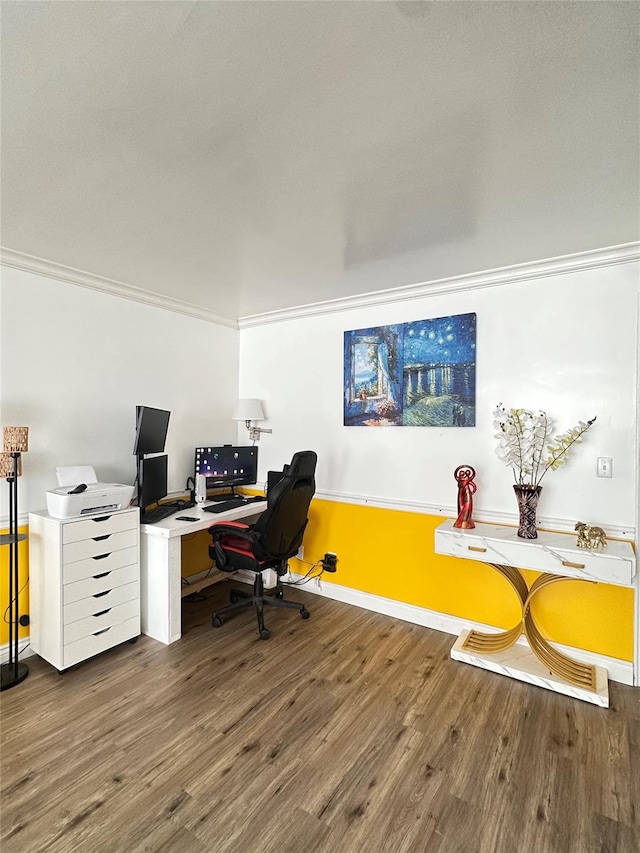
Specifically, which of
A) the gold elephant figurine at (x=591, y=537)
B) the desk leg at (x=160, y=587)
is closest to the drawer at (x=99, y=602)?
the desk leg at (x=160, y=587)

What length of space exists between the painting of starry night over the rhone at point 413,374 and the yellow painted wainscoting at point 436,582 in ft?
2.42

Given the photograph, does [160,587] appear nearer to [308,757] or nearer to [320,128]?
[308,757]

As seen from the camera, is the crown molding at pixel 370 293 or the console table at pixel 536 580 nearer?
the console table at pixel 536 580

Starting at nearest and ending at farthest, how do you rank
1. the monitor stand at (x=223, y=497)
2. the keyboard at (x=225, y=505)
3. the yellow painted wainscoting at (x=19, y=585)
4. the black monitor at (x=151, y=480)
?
the yellow painted wainscoting at (x=19, y=585)
the black monitor at (x=151, y=480)
the keyboard at (x=225, y=505)
the monitor stand at (x=223, y=497)

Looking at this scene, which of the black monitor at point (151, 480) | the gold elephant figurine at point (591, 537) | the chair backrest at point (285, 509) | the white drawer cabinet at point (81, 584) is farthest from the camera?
the black monitor at point (151, 480)

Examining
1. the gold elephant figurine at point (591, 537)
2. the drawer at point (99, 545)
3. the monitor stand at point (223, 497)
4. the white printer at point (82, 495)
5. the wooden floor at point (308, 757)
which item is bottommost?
the wooden floor at point (308, 757)

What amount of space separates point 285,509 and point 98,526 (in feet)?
3.78

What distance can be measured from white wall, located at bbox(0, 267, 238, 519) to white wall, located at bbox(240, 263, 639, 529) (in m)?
0.87

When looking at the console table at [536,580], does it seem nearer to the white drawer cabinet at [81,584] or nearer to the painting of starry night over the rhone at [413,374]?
the painting of starry night over the rhone at [413,374]

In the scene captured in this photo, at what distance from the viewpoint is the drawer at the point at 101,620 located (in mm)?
2313

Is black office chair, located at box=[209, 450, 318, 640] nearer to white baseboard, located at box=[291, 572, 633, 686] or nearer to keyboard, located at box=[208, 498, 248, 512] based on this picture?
keyboard, located at box=[208, 498, 248, 512]

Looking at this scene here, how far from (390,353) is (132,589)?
2450 mm

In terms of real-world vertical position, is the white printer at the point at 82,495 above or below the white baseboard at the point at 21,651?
above

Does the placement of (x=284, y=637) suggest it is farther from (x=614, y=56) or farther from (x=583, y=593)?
(x=614, y=56)
